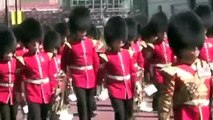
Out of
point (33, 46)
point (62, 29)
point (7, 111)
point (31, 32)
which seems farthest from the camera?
point (62, 29)

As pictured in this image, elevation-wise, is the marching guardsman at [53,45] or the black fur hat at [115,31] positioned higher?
the black fur hat at [115,31]

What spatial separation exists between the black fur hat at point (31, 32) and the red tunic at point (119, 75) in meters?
1.10

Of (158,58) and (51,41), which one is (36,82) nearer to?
(158,58)

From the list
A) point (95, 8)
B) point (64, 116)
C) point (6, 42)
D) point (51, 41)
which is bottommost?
point (64, 116)

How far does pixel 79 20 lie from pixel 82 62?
1.08 metres

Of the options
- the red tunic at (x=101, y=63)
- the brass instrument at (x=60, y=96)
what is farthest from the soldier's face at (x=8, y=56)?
the red tunic at (x=101, y=63)

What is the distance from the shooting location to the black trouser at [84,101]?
11352mm

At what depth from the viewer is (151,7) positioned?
170 ft

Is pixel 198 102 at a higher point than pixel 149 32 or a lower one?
lower

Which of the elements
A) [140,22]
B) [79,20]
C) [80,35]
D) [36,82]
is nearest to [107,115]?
[79,20]

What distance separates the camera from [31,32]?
11.3 m

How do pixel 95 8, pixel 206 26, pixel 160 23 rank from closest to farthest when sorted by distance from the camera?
pixel 206 26
pixel 160 23
pixel 95 8

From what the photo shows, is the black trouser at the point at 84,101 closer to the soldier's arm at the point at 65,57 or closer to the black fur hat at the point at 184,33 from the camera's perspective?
the soldier's arm at the point at 65,57

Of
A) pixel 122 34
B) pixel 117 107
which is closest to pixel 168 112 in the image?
pixel 117 107
